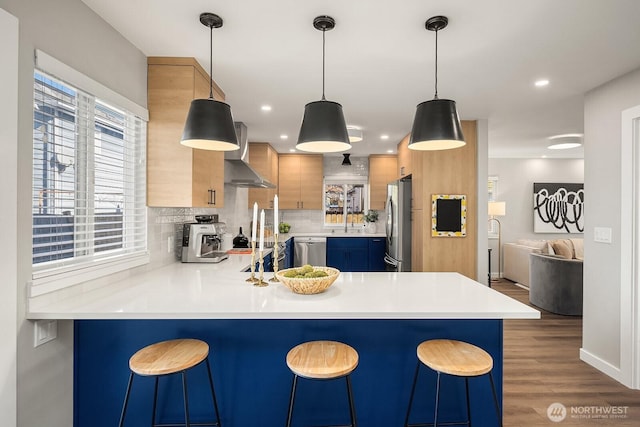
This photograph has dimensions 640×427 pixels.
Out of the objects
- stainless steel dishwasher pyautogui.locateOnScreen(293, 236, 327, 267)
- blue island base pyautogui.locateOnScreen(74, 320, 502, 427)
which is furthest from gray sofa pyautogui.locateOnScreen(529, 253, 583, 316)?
blue island base pyautogui.locateOnScreen(74, 320, 502, 427)

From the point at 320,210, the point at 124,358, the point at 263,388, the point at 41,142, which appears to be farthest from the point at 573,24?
the point at 320,210

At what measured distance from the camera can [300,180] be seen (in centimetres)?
612

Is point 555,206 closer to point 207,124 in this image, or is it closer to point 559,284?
point 559,284

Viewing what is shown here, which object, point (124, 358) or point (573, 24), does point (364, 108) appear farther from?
point (124, 358)

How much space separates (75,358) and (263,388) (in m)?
0.99

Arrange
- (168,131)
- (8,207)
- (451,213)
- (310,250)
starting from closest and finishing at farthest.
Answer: (8,207) → (168,131) → (451,213) → (310,250)

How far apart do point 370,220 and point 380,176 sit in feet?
2.78

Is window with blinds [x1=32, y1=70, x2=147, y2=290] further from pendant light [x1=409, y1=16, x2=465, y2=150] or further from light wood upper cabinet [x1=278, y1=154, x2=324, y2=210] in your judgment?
light wood upper cabinet [x1=278, y1=154, x2=324, y2=210]

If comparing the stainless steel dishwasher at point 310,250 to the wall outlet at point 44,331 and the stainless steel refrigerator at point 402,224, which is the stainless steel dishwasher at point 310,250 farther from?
the wall outlet at point 44,331

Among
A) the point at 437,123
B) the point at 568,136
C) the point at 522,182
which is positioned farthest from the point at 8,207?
the point at 522,182

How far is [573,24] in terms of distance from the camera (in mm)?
1934

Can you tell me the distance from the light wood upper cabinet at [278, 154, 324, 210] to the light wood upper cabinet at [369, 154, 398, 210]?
94cm

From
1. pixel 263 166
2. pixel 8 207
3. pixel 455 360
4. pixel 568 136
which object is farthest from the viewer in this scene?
pixel 263 166

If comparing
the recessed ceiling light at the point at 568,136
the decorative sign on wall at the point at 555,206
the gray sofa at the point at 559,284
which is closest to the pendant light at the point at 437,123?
the gray sofa at the point at 559,284
